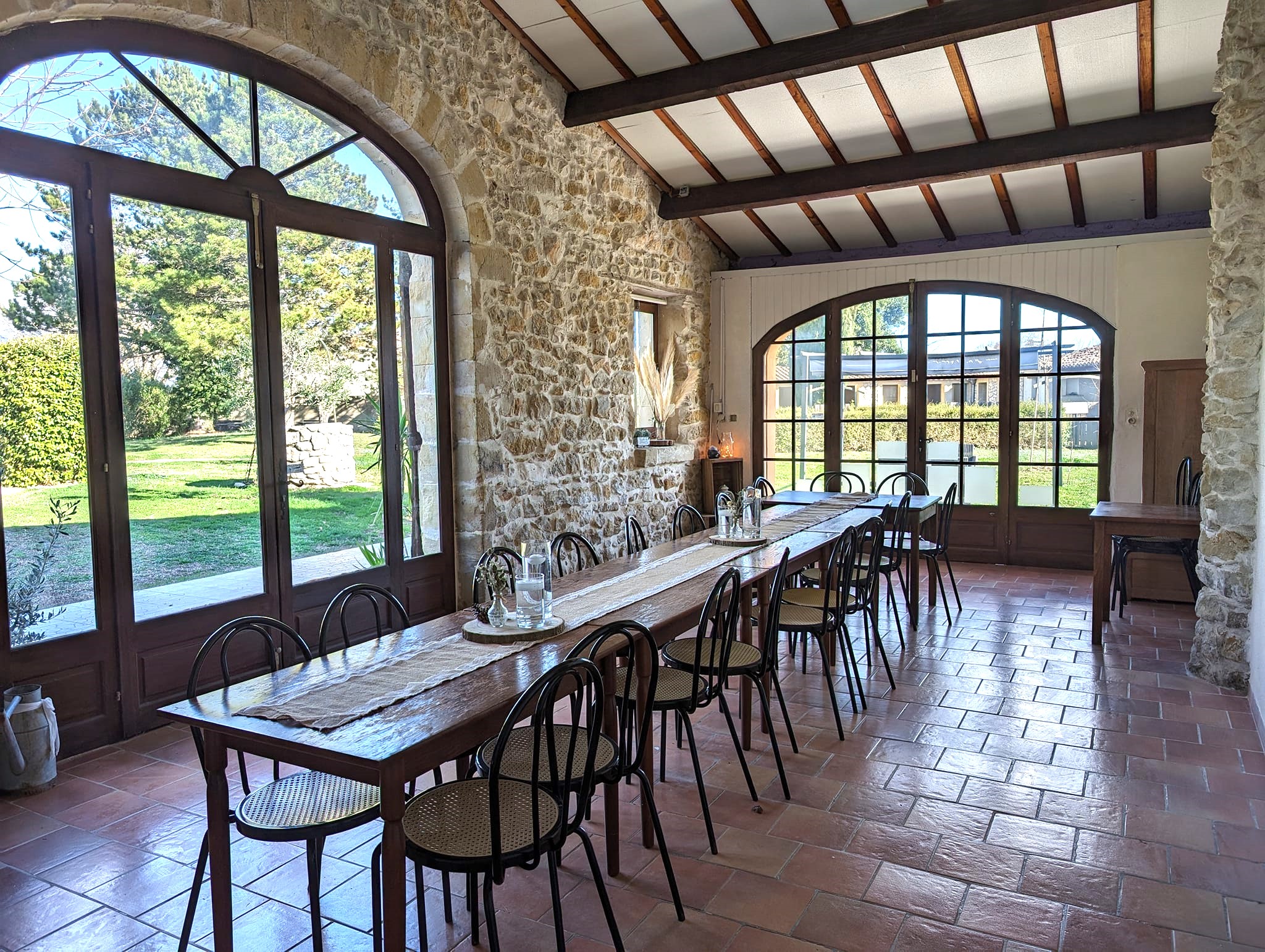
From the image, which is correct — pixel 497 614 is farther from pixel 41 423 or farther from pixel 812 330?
pixel 812 330

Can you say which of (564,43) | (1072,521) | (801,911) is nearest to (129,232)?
(564,43)

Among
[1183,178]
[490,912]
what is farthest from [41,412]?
[1183,178]

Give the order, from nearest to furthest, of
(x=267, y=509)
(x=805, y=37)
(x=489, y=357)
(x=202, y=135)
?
(x=202, y=135), (x=267, y=509), (x=805, y=37), (x=489, y=357)

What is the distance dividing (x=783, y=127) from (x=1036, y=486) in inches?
151

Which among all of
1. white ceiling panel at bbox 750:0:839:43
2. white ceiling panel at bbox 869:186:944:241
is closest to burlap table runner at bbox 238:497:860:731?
white ceiling panel at bbox 750:0:839:43

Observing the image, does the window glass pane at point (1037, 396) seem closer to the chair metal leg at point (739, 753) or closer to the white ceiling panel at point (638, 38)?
the white ceiling panel at point (638, 38)

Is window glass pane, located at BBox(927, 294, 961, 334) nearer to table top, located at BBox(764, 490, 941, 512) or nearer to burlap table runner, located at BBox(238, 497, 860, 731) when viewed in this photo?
table top, located at BBox(764, 490, 941, 512)

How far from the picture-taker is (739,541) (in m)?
4.36

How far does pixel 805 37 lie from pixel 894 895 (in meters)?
4.70

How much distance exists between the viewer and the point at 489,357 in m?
5.58

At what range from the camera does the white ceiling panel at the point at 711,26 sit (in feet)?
17.0

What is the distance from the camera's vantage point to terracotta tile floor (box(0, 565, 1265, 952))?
2.37 m

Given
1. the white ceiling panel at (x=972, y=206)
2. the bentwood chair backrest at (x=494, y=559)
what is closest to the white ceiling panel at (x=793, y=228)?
the white ceiling panel at (x=972, y=206)

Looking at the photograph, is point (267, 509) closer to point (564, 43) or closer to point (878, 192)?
point (564, 43)
